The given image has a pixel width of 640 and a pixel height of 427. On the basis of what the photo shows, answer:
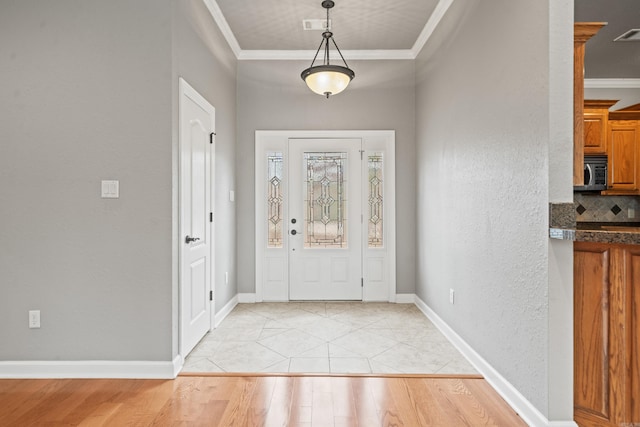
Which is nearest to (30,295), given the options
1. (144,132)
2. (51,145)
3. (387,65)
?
(51,145)

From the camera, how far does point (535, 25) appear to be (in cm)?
200

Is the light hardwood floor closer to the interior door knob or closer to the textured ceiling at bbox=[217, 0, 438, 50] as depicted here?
the interior door knob

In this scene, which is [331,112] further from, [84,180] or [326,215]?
[84,180]

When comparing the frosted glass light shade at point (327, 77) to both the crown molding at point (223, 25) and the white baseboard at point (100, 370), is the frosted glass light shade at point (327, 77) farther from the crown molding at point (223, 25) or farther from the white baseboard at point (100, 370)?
the white baseboard at point (100, 370)

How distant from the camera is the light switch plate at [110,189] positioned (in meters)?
2.64

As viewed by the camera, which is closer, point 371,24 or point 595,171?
point 371,24

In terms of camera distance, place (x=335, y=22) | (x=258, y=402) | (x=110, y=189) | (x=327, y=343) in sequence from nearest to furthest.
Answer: (x=258, y=402) < (x=110, y=189) < (x=327, y=343) < (x=335, y=22)

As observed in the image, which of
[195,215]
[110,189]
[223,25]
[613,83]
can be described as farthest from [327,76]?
[613,83]

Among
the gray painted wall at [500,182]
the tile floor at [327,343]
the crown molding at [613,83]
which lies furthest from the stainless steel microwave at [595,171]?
the tile floor at [327,343]

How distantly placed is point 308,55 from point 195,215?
261 centimetres

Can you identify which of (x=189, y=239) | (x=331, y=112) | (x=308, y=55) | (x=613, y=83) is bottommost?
(x=189, y=239)

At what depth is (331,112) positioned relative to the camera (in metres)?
4.73

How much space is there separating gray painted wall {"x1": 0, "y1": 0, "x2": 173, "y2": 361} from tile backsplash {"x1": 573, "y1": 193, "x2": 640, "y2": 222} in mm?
4713

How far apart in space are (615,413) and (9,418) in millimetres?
3223
